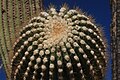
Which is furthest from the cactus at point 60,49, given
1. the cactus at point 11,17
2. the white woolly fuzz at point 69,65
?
the cactus at point 11,17

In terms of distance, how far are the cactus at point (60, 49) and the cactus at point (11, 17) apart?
0.88 m

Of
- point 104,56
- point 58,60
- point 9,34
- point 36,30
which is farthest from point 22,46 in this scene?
point 9,34

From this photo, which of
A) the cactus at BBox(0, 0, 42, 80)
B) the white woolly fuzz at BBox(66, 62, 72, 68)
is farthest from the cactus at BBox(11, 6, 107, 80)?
the cactus at BBox(0, 0, 42, 80)

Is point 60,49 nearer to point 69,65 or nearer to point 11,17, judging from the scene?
point 69,65

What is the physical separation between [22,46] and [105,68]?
85 cm

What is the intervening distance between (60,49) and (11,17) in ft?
5.38

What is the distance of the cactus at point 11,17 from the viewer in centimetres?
554

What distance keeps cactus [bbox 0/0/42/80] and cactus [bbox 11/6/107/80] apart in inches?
34.8

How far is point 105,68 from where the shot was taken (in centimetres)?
460

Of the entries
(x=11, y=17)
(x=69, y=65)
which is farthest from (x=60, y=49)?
(x=11, y=17)

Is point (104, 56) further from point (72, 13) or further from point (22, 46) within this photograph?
point (22, 46)

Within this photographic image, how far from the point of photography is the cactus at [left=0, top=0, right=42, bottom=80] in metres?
5.54

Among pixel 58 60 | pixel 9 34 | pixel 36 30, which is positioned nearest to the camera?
pixel 58 60

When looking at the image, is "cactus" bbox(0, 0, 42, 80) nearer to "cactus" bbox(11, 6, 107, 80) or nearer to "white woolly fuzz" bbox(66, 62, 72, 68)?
"cactus" bbox(11, 6, 107, 80)
